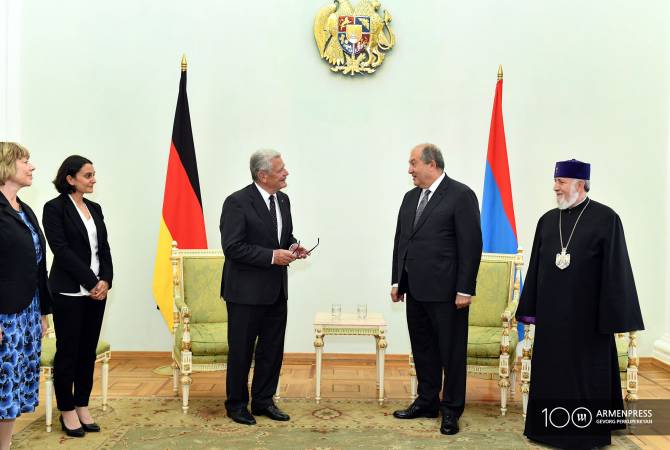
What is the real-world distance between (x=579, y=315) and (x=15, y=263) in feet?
9.17

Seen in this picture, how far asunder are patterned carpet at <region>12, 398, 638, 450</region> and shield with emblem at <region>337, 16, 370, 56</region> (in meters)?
2.94

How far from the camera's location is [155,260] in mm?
5312

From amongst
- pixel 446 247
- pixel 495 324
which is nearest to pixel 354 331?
pixel 446 247

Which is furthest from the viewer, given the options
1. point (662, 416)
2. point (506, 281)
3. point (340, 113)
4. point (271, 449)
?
point (340, 113)

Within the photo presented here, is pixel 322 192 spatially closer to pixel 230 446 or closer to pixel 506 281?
pixel 506 281

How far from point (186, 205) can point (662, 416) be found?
372 cm

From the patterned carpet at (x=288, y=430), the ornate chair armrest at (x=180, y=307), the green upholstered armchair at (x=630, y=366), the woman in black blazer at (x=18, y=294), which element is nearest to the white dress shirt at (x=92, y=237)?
the woman in black blazer at (x=18, y=294)

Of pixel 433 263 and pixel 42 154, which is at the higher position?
pixel 42 154

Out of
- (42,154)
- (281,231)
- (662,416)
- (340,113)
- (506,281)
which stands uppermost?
(340,113)

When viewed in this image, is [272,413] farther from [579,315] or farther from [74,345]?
[579,315]

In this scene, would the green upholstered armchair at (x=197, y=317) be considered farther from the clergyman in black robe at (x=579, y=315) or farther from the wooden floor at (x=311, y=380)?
the clergyman in black robe at (x=579, y=315)

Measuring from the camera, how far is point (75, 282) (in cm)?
335

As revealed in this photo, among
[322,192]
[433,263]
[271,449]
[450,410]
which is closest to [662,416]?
[450,410]

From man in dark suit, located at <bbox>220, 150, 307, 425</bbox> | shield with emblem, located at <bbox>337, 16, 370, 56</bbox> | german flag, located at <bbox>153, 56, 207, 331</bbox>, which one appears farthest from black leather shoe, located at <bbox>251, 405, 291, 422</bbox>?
shield with emblem, located at <bbox>337, 16, 370, 56</bbox>
